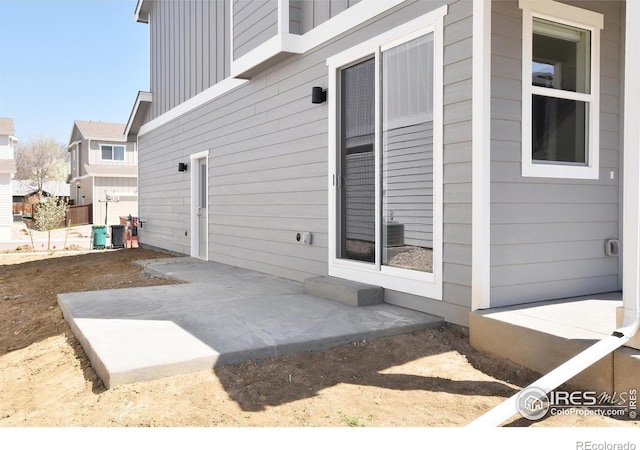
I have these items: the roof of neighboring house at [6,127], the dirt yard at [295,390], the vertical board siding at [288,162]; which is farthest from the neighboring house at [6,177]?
the dirt yard at [295,390]

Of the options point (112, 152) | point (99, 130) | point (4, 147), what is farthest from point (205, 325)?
point (99, 130)

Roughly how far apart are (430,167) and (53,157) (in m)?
46.8

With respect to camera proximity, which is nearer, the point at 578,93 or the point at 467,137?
the point at 467,137

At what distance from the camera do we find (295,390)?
278cm

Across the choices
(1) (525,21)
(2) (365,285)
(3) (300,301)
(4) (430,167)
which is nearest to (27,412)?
(3) (300,301)

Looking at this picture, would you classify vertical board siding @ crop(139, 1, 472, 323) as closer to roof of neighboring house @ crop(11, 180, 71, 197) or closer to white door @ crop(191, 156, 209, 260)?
white door @ crop(191, 156, 209, 260)

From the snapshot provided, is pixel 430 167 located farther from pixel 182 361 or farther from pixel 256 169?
pixel 256 169

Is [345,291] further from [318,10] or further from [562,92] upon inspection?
[318,10]

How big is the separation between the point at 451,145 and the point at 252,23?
3.91 m

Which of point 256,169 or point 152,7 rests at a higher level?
point 152,7

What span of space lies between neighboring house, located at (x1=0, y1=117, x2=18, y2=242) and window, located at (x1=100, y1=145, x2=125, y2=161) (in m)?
7.86

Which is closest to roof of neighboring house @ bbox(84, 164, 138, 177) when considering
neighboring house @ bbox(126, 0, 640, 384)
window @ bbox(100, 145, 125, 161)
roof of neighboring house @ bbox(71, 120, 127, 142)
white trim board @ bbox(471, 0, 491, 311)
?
window @ bbox(100, 145, 125, 161)

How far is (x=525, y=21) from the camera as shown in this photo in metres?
3.77

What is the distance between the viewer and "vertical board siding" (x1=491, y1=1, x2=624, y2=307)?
365 cm
